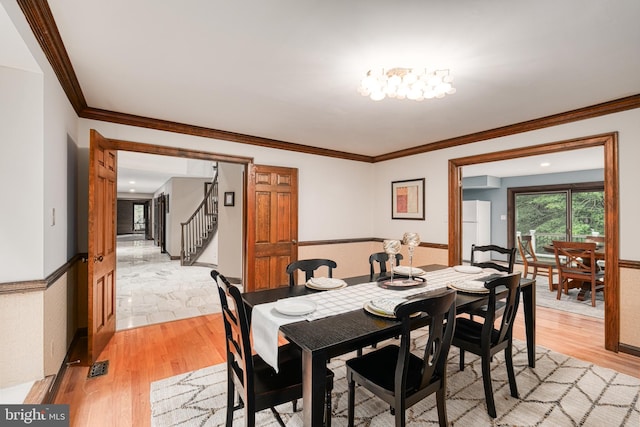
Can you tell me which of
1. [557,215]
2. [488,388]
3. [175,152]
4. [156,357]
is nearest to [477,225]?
[557,215]

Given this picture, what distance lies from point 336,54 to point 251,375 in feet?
6.56

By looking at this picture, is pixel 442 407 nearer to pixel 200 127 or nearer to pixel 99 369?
pixel 99 369

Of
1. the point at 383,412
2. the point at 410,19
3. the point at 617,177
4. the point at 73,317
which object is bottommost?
the point at 383,412

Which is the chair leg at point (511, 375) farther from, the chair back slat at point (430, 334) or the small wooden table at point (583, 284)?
the small wooden table at point (583, 284)

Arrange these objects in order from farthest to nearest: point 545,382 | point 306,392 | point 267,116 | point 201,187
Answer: point 201,187 < point 267,116 < point 545,382 < point 306,392

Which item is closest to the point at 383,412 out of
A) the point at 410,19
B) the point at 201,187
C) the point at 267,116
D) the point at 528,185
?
the point at 410,19

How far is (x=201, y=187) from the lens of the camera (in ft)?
31.1

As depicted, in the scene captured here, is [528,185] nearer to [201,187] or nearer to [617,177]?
[617,177]

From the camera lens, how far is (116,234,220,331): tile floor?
13.1ft

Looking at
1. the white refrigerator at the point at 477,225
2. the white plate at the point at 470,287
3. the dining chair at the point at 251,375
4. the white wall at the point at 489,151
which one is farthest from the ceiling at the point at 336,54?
the white refrigerator at the point at 477,225

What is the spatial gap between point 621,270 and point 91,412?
452 centimetres

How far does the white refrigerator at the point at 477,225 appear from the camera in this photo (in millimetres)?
8219

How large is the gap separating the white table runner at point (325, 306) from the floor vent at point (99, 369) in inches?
66.9

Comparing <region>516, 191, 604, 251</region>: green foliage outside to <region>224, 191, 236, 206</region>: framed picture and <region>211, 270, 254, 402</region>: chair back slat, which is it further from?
<region>211, 270, 254, 402</region>: chair back slat
